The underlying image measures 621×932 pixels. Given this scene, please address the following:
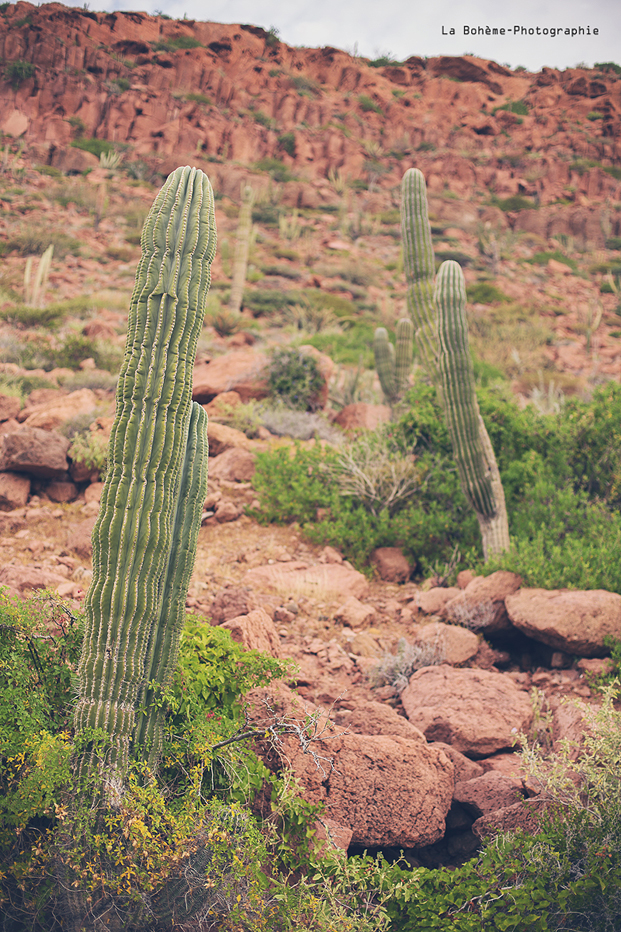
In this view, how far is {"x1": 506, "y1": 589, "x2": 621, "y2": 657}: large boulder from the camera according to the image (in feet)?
14.3

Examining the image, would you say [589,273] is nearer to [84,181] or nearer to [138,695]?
[84,181]

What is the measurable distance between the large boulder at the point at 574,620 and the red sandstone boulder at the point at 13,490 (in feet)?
15.4

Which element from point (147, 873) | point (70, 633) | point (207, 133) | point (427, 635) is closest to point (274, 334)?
point (427, 635)

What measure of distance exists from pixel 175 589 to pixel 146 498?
1.64 feet

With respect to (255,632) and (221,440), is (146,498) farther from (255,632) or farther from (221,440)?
(221,440)

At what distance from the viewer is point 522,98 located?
165 ft

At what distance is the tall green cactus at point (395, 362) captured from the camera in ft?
31.0

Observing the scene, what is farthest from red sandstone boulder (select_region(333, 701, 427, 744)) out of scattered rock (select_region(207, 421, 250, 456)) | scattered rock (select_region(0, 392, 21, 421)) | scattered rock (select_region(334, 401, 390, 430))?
scattered rock (select_region(0, 392, 21, 421))

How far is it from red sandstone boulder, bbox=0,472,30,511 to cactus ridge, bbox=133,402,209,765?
3.84 m

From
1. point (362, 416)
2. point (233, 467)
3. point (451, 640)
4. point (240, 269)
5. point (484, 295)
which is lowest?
point (451, 640)

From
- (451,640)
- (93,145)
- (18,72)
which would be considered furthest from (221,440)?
(18,72)

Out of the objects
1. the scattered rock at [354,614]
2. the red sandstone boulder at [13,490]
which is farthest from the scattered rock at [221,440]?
the scattered rock at [354,614]

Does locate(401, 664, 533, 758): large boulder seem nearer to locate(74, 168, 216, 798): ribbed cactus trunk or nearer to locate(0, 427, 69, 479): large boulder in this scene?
locate(74, 168, 216, 798): ribbed cactus trunk

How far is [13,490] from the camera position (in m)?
6.28
